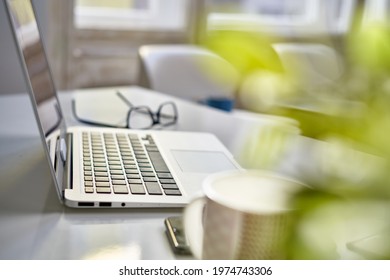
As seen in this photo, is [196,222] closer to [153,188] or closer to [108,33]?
[153,188]

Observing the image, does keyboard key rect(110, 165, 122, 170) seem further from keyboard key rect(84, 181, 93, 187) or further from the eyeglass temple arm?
the eyeglass temple arm

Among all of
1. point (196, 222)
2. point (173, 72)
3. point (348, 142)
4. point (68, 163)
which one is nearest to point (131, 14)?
point (173, 72)

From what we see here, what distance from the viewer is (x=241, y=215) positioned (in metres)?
0.41

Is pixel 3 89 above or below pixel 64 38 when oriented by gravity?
above

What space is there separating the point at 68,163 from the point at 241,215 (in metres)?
0.36

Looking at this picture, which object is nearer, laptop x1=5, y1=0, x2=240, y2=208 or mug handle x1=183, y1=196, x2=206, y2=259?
mug handle x1=183, y1=196, x2=206, y2=259

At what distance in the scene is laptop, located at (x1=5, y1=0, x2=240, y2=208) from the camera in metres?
A: 0.63

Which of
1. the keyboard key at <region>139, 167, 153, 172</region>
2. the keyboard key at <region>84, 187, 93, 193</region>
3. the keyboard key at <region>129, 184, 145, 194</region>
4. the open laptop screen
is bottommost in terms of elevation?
the keyboard key at <region>139, 167, 153, 172</region>

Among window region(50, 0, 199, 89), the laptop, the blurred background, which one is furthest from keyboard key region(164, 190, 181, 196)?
window region(50, 0, 199, 89)

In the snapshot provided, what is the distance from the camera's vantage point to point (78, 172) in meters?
0.68

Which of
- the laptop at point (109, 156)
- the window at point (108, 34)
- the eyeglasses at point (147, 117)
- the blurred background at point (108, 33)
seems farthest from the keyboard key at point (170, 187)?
the window at point (108, 34)
